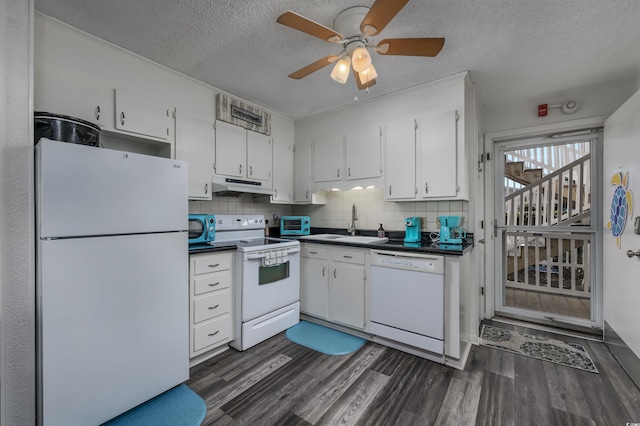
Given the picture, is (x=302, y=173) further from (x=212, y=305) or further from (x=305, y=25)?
(x=305, y=25)

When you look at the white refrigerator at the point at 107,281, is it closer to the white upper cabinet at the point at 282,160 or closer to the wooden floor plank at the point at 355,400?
the wooden floor plank at the point at 355,400

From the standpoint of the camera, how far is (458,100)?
8.03ft

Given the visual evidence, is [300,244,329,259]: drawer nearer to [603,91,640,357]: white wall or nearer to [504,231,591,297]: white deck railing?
[504,231,591,297]: white deck railing

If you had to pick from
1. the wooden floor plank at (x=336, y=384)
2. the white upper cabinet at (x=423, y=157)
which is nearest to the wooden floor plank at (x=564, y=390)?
the wooden floor plank at (x=336, y=384)

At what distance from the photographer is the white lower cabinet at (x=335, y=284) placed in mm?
2643

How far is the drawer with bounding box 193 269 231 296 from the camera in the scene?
7.24 feet

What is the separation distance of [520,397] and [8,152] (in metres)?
3.34

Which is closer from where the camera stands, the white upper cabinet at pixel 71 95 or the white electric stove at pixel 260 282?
the white upper cabinet at pixel 71 95

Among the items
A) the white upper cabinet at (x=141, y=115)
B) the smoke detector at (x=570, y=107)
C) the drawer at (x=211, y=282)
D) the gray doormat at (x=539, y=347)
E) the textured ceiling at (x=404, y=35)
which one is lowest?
the gray doormat at (x=539, y=347)

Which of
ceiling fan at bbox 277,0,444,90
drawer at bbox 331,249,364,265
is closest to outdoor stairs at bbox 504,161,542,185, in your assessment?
drawer at bbox 331,249,364,265

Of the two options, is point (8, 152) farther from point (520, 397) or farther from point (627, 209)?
point (627, 209)

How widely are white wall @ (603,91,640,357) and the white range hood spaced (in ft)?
10.3

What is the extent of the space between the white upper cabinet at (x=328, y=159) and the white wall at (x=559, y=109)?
5.79ft

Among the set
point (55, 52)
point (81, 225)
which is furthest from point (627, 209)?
point (55, 52)
